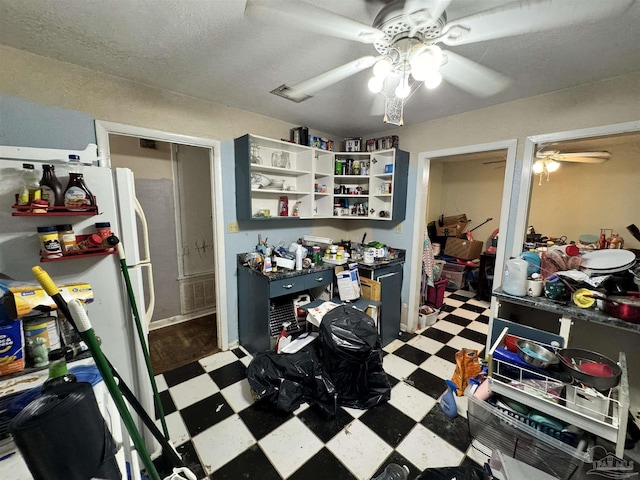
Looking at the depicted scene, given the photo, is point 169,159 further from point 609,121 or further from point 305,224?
point 609,121

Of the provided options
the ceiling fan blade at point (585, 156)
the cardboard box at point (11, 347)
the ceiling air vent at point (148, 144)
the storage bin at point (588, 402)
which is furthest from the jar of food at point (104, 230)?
the ceiling fan blade at point (585, 156)

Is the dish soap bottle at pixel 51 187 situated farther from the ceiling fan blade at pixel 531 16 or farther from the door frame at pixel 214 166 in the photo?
the ceiling fan blade at pixel 531 16

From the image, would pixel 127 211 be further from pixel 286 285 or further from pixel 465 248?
pixel 465 248

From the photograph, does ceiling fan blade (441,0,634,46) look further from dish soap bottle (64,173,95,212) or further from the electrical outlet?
the electrical outlet

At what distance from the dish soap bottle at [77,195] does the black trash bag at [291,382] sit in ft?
4.59

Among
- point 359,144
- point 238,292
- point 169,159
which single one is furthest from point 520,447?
point 169,159

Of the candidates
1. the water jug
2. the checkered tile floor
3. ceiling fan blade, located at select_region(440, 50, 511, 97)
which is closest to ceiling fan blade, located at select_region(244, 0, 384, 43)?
ceiling fan blade, located at select_region(440, 50, 511, 97)

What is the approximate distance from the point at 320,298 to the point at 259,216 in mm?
1025

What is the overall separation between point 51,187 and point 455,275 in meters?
→ 4.70

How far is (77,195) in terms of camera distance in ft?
3.47

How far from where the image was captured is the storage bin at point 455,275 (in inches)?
162

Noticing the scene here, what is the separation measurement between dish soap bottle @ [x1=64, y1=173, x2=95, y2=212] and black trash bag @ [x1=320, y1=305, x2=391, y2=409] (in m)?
1.47

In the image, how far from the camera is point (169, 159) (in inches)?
110

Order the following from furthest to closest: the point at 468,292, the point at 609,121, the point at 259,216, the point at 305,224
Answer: the point at 468,292, the point at 305,224, the point at 259,216, the point at 609,121
